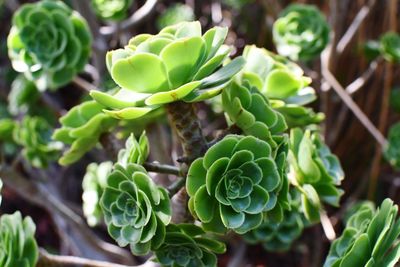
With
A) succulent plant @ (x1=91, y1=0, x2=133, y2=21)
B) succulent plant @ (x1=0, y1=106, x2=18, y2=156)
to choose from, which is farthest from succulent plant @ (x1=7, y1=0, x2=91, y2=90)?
succulent plant @ (x1=0, y1=106, x2=18, y2=156)

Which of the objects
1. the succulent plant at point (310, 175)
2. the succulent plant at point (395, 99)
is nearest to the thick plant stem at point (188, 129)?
the succulent plant at point (310, 175)

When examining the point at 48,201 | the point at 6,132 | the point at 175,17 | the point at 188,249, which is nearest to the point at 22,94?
the point at 6,132

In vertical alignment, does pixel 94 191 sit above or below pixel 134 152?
below

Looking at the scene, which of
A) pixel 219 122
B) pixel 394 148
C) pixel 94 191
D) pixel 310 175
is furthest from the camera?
pixel 219 122

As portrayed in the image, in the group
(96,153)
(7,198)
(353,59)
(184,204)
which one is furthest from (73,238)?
(353,59)

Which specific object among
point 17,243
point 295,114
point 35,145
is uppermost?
point 295,114

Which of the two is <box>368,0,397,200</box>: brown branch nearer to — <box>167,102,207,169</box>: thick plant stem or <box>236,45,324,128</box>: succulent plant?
<box>236,45,324,128</box>: succulent plant

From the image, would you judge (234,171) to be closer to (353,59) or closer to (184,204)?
(184,204)

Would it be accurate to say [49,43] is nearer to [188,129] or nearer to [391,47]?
[188,129]

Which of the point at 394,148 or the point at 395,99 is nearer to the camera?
the point at 394,148
